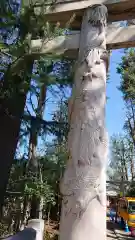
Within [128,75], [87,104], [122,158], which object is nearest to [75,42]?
[87,104]

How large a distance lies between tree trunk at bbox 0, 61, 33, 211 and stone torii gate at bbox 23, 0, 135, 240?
50 cm

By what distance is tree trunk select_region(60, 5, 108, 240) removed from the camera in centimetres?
200

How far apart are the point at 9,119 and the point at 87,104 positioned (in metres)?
1.12

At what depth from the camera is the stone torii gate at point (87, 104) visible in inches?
79.6

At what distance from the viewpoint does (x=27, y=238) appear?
110 inches

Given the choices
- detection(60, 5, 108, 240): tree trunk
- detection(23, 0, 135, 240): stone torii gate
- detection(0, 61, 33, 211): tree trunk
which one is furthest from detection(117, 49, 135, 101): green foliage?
detection(0, 61, 33, 211): tree trunk

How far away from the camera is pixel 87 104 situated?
2.45 metres

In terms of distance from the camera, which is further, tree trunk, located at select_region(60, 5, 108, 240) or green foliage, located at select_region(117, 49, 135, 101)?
green foliage, located at select_region(117, 49, 135, 101)

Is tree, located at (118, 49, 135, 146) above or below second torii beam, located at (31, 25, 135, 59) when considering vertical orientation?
above

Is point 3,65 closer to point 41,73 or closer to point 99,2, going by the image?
point 41,73

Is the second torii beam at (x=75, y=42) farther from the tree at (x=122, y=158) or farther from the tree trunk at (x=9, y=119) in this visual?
the tree at (x=122, y=158)

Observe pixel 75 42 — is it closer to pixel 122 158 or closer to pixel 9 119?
pixel 9 119

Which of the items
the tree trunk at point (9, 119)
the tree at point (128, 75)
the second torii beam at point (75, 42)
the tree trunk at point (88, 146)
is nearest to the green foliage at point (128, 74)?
the tree at point (128, 75)

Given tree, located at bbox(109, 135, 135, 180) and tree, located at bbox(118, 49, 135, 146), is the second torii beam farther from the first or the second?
tree, located at bbox(109, 135, 135, 180)
